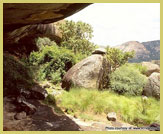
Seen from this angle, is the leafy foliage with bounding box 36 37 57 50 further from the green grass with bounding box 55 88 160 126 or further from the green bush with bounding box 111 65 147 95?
the green grass with bounding box 55 88 160 126

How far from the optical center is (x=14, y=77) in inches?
360

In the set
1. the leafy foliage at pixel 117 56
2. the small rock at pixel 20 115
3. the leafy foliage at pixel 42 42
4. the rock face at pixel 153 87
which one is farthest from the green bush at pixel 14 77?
the leafy foliage at pixel 42 42

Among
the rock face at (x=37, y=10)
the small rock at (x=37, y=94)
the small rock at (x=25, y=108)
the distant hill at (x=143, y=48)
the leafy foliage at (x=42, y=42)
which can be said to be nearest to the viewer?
the rock face at (x=37, y=10)

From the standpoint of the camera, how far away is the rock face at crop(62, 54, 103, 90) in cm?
1179

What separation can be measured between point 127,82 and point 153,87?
167 cm

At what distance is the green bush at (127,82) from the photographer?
11930 mm

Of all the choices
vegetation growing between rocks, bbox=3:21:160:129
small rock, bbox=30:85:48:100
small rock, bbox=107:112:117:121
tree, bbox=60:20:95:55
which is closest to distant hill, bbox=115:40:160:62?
tree, bbox=60:20:95:55

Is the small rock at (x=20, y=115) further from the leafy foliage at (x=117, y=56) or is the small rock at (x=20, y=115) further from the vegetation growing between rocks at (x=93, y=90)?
the leafy foliage at (x=117, y=56)

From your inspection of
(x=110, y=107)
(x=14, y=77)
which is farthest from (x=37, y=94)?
(x=110, y=107)

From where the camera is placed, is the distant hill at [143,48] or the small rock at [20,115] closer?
the small rock at [20,115]

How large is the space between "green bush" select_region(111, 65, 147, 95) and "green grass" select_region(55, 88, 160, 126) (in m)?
1.94

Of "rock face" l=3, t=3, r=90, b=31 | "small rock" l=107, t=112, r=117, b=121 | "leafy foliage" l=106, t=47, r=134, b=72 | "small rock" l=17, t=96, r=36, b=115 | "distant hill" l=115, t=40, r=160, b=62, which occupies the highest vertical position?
"distant hill" l=115, t=40, r=160, b=62

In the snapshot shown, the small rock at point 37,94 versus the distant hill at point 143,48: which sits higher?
the distant hill at point 143,48

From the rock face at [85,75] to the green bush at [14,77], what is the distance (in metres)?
2.70
